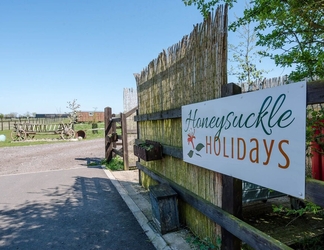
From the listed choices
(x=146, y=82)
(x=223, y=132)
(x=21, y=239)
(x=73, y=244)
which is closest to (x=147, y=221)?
(x=73, y=244)

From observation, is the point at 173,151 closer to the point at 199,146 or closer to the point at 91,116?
the point at 199,146

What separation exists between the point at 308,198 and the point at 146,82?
3389mm

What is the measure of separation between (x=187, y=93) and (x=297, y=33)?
1232 mm

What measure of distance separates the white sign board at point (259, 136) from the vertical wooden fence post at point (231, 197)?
0.08 meters

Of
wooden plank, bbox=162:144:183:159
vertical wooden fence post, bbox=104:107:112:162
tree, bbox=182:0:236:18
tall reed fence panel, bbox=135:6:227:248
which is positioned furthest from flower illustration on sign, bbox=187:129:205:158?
vertical wooden fence post, bbox=104:107:112:162

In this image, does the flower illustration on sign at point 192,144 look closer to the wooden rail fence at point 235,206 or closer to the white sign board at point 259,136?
the white sign board at point 259,136

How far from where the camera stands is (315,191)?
120 centimetres

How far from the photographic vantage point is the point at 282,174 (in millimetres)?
1382

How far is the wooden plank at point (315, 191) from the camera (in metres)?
1.17

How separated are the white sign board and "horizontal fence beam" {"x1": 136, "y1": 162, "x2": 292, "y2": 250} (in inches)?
14.3

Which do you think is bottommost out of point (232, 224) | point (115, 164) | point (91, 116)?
point (115, 164)

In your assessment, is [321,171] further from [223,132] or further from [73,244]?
[73,244]

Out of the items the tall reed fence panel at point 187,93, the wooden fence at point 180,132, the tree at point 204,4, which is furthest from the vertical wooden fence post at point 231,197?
the tree at point 204,4

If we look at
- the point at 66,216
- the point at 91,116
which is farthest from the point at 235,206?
the point at 91,116
